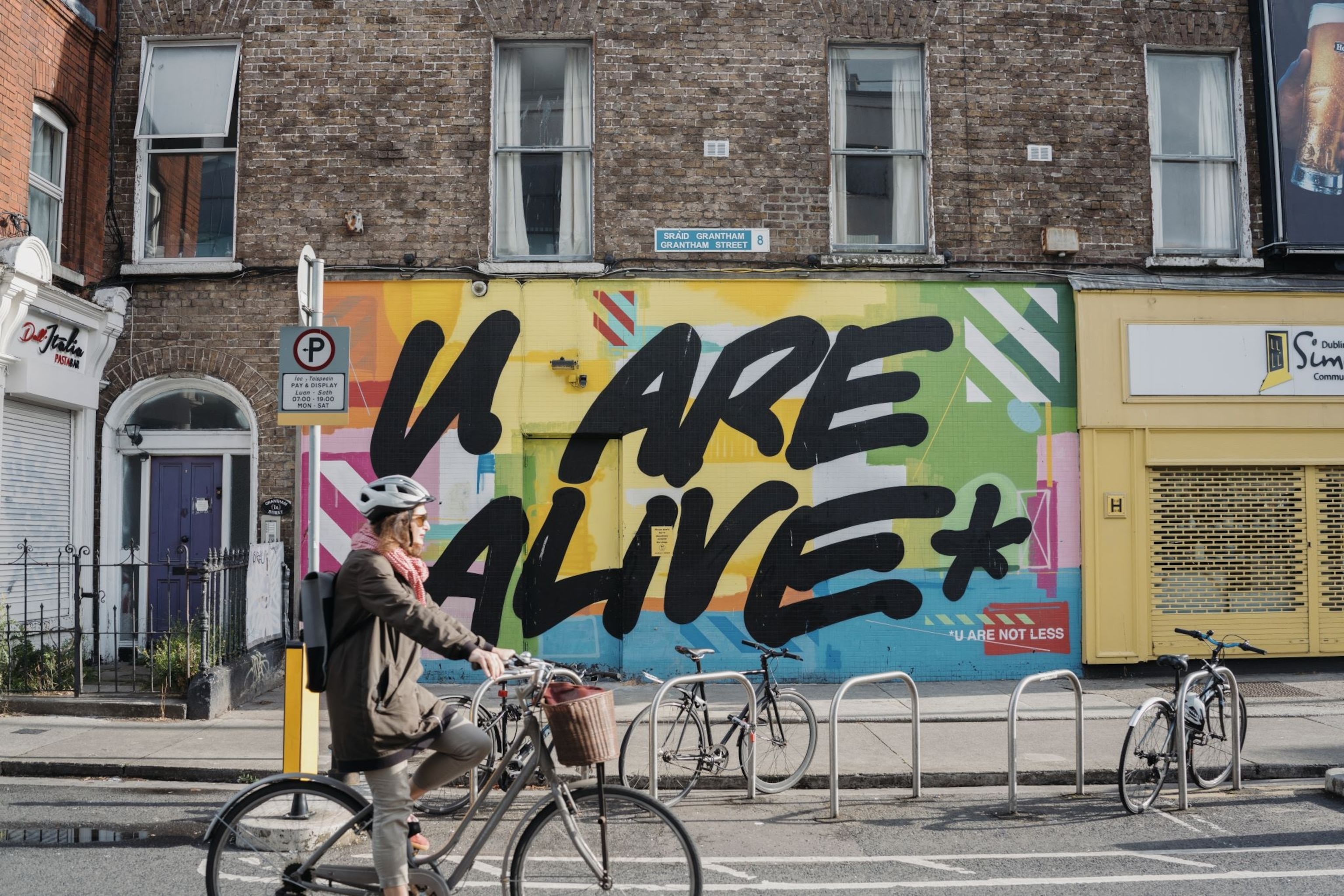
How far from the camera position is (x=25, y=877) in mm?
5410

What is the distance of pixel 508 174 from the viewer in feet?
39.5

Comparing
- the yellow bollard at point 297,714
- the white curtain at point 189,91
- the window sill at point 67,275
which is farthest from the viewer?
the white curtain at point 189,91

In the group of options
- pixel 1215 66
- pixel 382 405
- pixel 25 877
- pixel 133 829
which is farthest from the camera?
pixel 1215 66

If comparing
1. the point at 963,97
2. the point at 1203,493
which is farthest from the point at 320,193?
the point at 1203,493

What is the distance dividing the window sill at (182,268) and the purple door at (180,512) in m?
2.05

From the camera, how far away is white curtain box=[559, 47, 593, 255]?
39.5 feet

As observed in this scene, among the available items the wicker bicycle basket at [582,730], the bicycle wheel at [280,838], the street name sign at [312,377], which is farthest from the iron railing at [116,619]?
the wicker bicycle basket at [582,730]

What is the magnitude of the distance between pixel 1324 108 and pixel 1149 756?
908 cm

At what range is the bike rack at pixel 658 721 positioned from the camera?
687 centimetres

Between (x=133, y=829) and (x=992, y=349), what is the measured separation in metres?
9.44

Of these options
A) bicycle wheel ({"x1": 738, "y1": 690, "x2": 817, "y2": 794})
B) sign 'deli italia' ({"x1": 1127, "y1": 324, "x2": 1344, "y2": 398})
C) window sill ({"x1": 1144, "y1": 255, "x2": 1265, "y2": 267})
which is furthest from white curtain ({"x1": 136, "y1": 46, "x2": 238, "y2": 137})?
window sill ({"x1": 1144, "y1": 255, "x2": 1265, "y2": 267})

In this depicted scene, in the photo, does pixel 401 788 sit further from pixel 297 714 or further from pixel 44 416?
pixel 44 416

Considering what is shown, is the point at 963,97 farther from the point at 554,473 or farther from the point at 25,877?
the point at 25,877

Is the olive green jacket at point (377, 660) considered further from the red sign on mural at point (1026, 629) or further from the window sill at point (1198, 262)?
the window sill at point (1198, 262)
